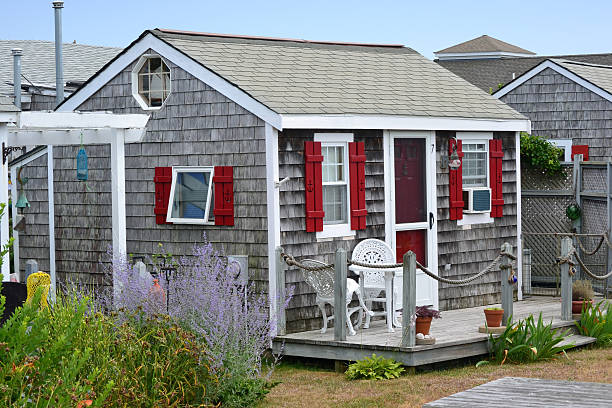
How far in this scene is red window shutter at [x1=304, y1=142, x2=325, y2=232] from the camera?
38.6 ft

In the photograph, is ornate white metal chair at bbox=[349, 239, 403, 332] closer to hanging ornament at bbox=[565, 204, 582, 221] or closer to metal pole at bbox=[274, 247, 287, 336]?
metal pole at bbox=[274, 247, 287, 336]

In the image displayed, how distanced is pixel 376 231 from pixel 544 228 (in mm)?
5821

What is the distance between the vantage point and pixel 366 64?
570 inches

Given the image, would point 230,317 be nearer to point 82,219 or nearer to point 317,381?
point 317,381

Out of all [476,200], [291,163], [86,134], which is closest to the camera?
[291,163]

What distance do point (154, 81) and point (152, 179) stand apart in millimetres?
1224

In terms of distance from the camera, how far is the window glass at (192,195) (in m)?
12.3

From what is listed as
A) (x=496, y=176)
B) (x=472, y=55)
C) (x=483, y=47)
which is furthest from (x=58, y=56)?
(x=483, y=47)

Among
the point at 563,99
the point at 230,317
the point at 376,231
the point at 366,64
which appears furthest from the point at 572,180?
the point at 230,317

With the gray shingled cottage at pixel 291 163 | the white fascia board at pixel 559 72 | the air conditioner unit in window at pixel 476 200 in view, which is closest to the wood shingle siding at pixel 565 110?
the white fascia board at pixel 559 72

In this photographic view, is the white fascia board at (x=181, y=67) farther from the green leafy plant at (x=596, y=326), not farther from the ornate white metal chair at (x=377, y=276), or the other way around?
the green leafy plant at (x=596, y=326)

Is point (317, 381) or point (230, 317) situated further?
point (317, 381)

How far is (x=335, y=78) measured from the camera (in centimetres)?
1341

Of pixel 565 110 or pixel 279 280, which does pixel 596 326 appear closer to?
pixel 279 280
